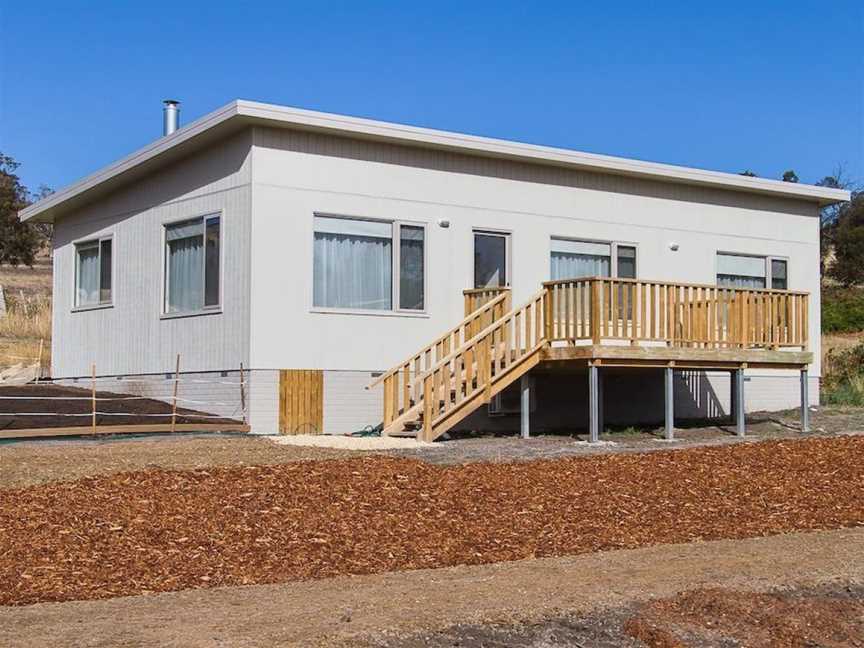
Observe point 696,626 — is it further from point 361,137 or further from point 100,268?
point 100,268

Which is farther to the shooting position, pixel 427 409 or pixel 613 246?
pixel 613 246

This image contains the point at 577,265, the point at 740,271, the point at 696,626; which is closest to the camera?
the point at 696,626

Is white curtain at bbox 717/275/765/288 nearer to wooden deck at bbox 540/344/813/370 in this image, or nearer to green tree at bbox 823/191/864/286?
wooden deck at bbox 540/344/813/370

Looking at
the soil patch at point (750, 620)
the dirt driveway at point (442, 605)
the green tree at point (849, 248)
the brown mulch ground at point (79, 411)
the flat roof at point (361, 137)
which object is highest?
the green tree at point (849, 248)

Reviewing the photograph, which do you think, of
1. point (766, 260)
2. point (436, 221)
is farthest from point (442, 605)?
point (766, 260)

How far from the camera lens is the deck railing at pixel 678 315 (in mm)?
15086

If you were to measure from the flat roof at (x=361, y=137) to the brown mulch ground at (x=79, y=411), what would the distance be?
360 cm

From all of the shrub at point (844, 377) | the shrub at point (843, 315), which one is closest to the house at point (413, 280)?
the shrub at point (844, 377)

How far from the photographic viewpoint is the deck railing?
15086 mm

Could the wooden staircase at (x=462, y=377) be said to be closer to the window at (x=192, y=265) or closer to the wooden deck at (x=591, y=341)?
the wooden deck at (x=591, y=341)

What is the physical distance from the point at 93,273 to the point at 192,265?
12.0 ft

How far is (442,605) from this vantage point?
670cm

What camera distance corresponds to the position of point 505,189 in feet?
58.0

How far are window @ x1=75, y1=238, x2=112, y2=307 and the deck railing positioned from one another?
7.93 m
